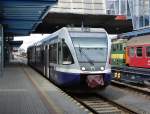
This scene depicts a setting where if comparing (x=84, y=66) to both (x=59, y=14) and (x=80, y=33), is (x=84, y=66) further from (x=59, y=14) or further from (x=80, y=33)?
(x=59, y=14)

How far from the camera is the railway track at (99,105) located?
13.7 meters

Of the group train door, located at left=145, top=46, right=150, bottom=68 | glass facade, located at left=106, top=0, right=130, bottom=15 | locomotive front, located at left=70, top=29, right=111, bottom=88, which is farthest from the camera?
glass facade, located at left=106, top=0, right=130, bottom=15

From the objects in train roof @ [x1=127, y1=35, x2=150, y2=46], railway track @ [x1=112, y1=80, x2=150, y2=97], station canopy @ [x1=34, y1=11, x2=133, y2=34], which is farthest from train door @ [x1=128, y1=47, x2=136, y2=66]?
station canopy @ [x1=34, y1=11, x2=133, y2=34]

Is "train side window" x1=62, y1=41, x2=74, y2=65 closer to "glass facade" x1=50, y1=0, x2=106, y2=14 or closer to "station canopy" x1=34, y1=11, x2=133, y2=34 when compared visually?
"station canopy" x1=34, y1=11, x2=133, y2=34

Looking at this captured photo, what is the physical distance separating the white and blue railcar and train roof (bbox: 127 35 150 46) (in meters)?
5.53

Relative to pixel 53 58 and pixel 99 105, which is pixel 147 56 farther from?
pixel 99 105

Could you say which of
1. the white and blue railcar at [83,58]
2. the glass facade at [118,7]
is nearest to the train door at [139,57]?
the white and blue railcar at [83,58]

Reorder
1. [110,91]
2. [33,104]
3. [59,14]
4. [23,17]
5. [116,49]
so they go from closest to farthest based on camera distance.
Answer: [33,104] < [110,91] < [116,49] < [23,17] < [59,14]

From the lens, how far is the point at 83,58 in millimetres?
16453

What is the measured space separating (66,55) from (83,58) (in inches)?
31.5

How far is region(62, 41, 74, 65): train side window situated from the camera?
16.6m

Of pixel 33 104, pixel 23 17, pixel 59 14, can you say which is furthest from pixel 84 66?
pixel 59 14

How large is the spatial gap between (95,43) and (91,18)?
115 feet

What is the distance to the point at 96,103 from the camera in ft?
51.8
